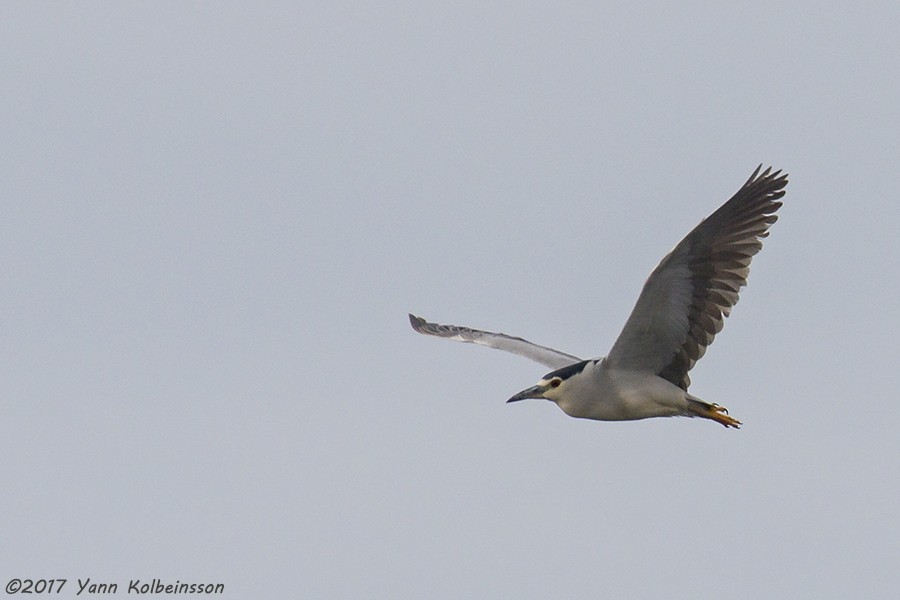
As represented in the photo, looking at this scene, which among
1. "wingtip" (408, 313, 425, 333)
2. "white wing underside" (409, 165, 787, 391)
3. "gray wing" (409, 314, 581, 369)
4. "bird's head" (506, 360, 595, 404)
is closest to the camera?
"white wing underside" (409, 165, 787, 391)

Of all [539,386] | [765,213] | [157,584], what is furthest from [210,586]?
[765,213]

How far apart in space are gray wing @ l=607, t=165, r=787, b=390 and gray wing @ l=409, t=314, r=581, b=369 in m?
2.64

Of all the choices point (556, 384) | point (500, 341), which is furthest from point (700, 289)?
point (500, 341)

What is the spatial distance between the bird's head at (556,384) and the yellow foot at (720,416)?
5.19 feet

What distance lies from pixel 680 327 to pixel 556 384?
1.77 metres

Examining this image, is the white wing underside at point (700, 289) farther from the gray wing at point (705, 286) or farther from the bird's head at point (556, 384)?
the bird's head at point (556, 384)

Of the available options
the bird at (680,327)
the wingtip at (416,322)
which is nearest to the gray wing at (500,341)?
the wingtip at (416,322)

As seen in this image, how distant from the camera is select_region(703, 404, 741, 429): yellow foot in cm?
2155

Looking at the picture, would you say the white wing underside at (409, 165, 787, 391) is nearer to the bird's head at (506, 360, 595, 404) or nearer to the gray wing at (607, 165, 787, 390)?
the gray wing at (607, 165, 787, 390)

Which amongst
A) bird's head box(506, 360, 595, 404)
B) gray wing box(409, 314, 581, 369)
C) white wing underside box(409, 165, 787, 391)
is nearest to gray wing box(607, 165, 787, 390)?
white wing underside box(409, 165, 787, 391)

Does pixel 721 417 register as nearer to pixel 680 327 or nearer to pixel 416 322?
pixel 680 327

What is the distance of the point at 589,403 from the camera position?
848 inches

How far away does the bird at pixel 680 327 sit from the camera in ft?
68.2

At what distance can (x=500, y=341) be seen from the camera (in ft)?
84.4
